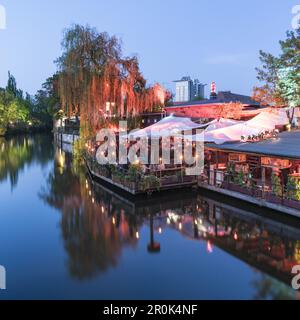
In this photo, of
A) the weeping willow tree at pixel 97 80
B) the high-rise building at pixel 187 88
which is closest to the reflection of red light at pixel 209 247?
the weeping willow tree at pixel 97 80

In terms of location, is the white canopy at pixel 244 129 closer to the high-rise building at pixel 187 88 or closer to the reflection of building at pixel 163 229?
the reflection of building at pixel 163 229

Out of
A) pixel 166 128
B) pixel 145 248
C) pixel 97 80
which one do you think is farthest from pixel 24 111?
pixel 145 248

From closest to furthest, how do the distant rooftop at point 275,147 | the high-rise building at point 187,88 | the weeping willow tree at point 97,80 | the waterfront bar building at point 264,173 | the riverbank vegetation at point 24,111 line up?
the waterfront bar building at point 264,173 → the distant rooftop at point 275,147 → the weeping willow tree at point 97,80 → the riverbank vegetation at point 24,111 → the high-rise building at point 187,88

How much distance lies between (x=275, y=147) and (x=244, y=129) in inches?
118

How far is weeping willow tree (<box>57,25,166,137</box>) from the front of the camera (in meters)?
22.2

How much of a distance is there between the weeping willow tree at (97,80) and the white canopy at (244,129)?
816cm

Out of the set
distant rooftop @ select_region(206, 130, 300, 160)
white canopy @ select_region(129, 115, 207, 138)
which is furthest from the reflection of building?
white canopy @ select_region(129, 115, 207, 138)

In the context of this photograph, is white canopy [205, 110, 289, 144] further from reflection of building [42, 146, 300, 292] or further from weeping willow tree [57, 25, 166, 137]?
weeping willow tree [57, 25, 166, 137]

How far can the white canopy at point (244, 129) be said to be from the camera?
15914 millimetres

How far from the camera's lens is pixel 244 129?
651 inches

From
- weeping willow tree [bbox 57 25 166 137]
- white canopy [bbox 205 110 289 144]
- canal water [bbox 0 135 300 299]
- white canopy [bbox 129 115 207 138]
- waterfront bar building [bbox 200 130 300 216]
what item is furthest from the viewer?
weeping willow tree [bbox 57 25 166 137]

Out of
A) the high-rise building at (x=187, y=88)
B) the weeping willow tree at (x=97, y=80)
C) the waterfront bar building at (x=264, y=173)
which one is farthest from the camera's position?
the high-rise building at (x=187, y=88)

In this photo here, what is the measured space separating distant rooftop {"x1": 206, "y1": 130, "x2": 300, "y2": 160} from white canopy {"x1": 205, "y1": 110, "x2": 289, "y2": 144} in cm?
39
